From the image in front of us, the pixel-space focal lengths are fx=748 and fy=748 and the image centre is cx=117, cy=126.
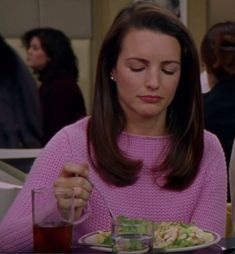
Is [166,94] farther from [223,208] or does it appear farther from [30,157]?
[30,157]

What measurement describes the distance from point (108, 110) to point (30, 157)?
137cm

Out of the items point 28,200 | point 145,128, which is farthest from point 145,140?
point 28,200

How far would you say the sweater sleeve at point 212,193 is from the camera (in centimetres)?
162

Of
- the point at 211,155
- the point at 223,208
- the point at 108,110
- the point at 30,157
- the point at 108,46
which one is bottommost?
the point at 30,157

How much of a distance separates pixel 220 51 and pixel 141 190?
63.4 inches

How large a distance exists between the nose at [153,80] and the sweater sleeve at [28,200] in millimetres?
228

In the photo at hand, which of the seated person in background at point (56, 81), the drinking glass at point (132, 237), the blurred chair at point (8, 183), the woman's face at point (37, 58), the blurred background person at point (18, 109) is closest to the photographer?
the drinking glass at point (132, 237)

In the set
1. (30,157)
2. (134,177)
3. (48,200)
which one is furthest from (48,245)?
(30,157)

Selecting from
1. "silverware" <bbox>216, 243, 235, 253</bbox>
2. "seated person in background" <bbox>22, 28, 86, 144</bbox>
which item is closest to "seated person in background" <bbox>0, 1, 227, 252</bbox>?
"silverware" <bbox>216, 243, 235, 253</bbox>

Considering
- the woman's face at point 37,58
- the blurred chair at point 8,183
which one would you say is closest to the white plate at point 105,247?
the blurred chair at point 8,183

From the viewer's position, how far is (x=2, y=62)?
3.46 meters

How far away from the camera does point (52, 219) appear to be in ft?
4.23

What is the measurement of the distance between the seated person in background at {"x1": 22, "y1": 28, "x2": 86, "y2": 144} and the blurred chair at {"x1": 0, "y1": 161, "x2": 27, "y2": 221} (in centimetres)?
70

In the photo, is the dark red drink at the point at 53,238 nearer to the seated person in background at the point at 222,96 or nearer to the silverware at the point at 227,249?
the silverware at the point at 227,249
